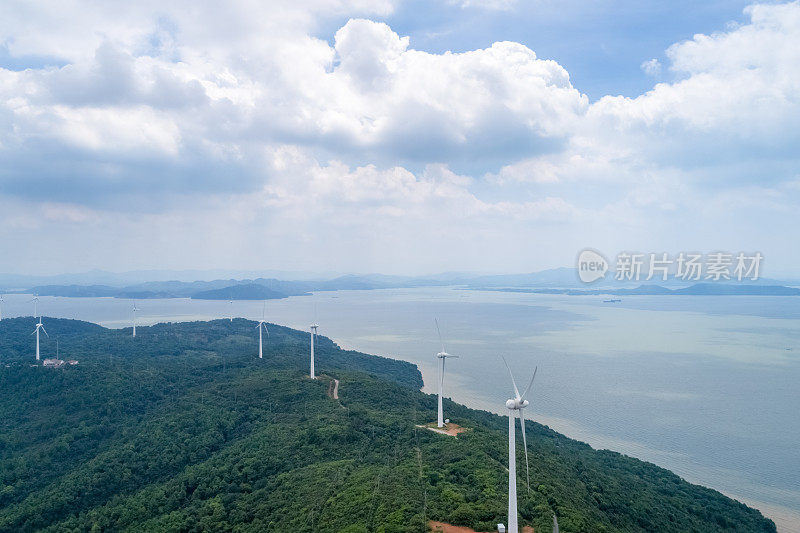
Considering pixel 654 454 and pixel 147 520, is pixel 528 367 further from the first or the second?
pixel 147 520

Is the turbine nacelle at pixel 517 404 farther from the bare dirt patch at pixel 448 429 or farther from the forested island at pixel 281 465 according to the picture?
the bare dirt patch at pixel 448 429

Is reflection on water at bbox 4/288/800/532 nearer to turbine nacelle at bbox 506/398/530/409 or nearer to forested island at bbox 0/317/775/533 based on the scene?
forested island at bbox 0/317/775/533

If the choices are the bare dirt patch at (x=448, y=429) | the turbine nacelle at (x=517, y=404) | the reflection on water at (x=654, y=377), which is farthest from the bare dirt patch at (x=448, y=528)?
the reflection on water at (x=654, y=377)

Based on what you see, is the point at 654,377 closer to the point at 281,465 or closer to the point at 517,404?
the point at 281,465

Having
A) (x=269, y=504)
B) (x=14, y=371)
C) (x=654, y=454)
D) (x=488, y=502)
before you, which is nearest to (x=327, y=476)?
(x=269, y=504)

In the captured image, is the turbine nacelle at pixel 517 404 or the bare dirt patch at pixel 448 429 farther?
the bare dirt patch at pixel 448 429

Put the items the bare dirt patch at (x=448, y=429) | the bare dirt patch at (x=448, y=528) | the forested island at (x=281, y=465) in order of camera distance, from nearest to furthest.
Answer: the bare dirt patch at (x=448, y=528) < the forested island at (x=281, y=465) < the bare dirt patch at (x=448, y=429)
